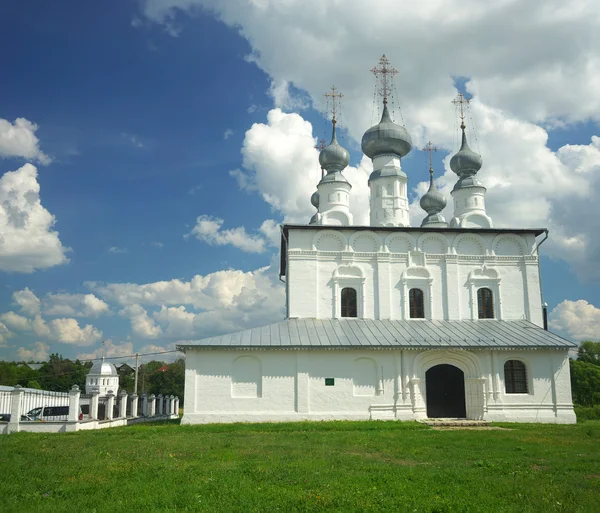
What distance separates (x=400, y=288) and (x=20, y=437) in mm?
13540

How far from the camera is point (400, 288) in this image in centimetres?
2189

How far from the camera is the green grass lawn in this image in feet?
22.0

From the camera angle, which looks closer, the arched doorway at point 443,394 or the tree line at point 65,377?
the arched doorway at point 443,394

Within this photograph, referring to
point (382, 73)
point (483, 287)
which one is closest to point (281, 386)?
point (483, 287)

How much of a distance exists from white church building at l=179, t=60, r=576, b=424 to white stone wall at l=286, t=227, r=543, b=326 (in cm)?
4

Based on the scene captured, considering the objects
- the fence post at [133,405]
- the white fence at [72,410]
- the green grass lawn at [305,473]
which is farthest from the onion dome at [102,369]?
the green grass lawn at [305,473]

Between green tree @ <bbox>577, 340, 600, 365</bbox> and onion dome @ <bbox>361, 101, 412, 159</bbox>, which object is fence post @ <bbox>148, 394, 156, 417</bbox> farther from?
green tree @ <bbox>577, 340, 600, 365</bbox>

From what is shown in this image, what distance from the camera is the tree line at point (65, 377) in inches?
2045

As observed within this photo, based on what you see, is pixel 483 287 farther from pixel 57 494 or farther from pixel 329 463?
pixel 57 494

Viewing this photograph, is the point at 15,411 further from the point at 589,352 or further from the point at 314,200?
the point at 589,352

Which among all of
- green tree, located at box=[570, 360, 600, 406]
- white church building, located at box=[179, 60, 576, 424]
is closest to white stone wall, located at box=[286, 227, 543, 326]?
white church building, located at box=[179, 60, 576, 424]

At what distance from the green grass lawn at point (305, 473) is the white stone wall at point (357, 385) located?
15.1 feet

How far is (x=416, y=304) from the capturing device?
72.2 ft

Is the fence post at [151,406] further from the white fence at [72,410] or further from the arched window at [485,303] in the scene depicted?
the arched window at [485,303]
